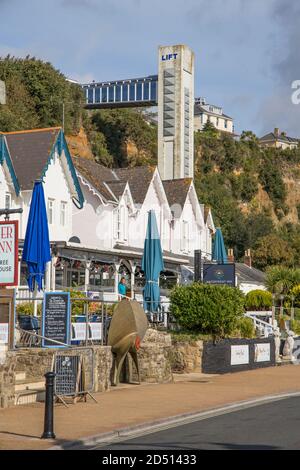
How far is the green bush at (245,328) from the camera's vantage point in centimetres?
2911

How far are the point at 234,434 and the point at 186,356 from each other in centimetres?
1266

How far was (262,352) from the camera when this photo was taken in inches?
1158

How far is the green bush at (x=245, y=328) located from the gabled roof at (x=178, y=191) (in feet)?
68.7

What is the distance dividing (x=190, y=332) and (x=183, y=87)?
136 feet

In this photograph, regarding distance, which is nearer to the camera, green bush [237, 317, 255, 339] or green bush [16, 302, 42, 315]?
green bush [16, 302, 42, 315]

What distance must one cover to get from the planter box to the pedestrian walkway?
723 millimetres

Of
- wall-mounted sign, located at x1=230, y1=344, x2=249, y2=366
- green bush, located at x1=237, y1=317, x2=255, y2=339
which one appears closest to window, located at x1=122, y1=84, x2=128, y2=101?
green bush, located at x1=237, y1=317, x2=255, y2=339

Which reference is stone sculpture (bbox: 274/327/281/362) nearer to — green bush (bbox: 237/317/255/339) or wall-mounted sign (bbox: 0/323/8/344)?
green bush (bbox: 237/317/255/339)

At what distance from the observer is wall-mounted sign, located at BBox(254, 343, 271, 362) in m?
29.0

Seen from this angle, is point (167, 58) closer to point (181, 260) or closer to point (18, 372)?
point (181, 260)

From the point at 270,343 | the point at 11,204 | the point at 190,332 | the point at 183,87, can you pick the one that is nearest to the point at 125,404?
the point at 190,332

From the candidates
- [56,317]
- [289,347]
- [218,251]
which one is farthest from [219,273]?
[56,317]

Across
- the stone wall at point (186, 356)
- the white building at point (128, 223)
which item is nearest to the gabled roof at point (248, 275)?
the white building at point (128, 223)
